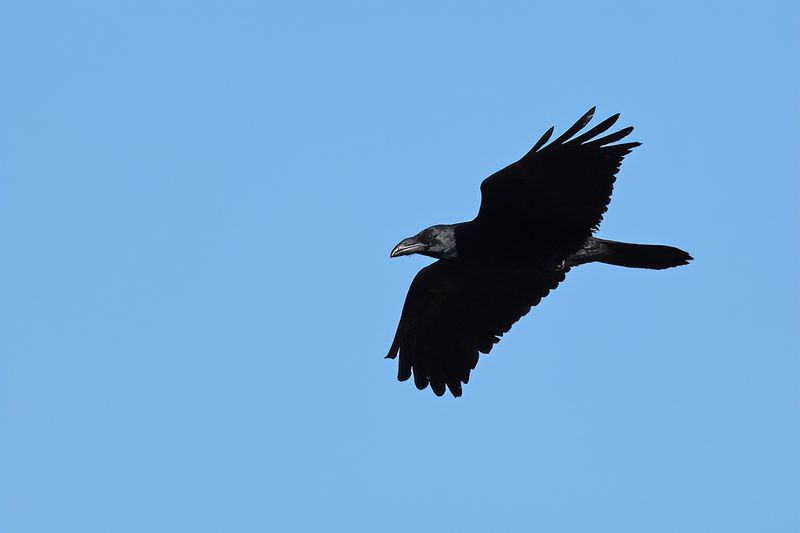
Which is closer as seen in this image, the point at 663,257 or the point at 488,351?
the point at 663,257

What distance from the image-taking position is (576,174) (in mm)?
A: 13148

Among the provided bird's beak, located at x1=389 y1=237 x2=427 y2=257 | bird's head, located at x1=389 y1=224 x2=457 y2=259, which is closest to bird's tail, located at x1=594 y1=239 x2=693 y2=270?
bird's head, located at x1=389 y1=224 x2=457 y2=259

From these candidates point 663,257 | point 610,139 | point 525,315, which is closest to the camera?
point 610,139

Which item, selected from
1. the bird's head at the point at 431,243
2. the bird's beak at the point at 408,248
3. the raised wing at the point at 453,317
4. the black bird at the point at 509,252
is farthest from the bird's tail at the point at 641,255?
the bird's beak at the point at 408,248

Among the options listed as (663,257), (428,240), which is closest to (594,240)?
(663,257)

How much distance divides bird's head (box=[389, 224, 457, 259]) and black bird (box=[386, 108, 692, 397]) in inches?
0.4

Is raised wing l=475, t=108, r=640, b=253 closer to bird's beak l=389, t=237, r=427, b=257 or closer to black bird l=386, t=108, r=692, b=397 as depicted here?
black bird l=386, t=108, r=692, b=397

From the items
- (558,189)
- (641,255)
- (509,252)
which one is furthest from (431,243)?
(641,255)

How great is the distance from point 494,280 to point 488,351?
83 cm

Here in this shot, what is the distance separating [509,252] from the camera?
14.0m

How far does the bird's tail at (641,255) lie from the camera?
45.1ft

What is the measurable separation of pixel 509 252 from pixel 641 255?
1322 mm

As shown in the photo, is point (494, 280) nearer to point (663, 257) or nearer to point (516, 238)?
point (516, 238)

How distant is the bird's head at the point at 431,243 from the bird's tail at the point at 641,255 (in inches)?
58.1
